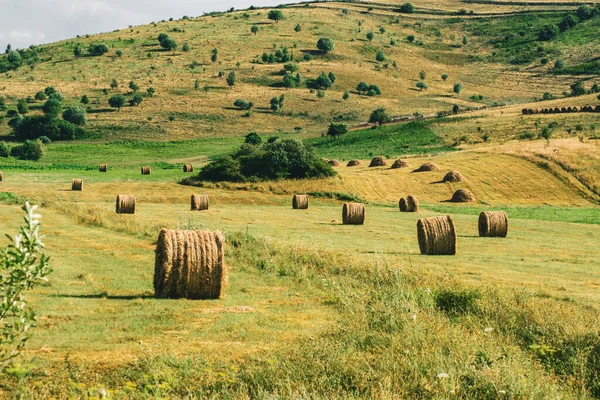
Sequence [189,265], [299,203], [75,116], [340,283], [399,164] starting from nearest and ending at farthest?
1. [189,265]
2. [340,283]
3. [299,203]
4. [399,164]
5. [75,116]

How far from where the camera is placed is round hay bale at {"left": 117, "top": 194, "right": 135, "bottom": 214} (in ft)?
132

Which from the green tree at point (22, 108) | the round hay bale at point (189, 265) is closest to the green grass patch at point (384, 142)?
the green tree at point (22, 108)

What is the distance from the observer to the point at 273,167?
63750 millimetres

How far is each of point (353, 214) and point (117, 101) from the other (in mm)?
104465

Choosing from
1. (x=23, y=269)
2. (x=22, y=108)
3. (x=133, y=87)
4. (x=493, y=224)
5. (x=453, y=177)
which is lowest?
(x=453, y=177)

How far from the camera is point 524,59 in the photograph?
180 m

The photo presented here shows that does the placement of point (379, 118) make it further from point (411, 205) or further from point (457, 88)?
point (411, 205)

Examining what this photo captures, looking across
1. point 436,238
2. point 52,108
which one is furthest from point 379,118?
point 436,238

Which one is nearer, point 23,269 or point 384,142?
point 23,269

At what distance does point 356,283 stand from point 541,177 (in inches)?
2039

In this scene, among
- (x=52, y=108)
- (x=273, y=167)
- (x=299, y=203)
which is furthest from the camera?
(x=52, y=108)

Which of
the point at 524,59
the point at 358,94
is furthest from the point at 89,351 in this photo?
the point at 524,59

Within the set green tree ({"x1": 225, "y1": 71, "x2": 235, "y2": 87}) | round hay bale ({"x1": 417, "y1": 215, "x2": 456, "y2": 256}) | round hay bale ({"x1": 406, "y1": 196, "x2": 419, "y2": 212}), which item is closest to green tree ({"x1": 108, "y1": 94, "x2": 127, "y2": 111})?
green tree ({"x1": 225, "y1": 71, "x2": 235, "y2": 87})

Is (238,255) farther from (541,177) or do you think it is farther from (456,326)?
(541,177)
